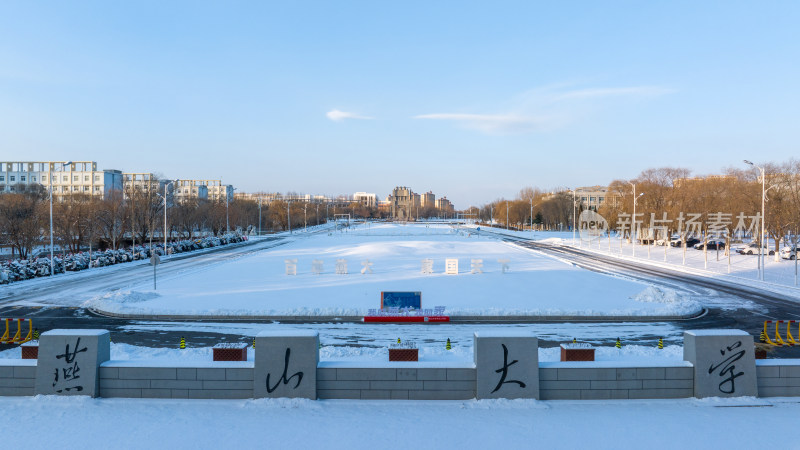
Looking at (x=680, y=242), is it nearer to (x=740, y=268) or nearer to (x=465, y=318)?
(x=740, y=268)

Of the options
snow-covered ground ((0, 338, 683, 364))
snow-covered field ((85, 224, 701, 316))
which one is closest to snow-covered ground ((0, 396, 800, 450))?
snow-covered ground ((0, 338, 683, 364))

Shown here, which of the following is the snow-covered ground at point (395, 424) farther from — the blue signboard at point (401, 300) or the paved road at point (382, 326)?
the blue signboard at point (401, 300)

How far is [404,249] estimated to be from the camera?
169 ft

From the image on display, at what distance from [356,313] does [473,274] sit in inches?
527

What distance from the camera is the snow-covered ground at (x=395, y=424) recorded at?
6.71m

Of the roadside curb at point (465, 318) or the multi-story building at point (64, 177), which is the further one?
the multi-story building at point (64, 177)

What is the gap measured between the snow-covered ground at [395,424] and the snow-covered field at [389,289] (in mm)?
13562

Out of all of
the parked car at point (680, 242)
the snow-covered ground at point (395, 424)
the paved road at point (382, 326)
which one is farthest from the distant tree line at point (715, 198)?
the snow-covered ground at point (395, 424)

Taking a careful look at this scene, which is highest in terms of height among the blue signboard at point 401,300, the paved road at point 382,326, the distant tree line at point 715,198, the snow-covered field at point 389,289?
the distant tree line at point 715,198

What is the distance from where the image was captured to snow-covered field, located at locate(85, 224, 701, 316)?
2208 cm

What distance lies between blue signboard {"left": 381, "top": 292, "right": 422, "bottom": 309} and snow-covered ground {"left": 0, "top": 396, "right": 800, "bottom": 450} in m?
13.4

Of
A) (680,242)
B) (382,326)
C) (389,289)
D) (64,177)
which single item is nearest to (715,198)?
(680,242)

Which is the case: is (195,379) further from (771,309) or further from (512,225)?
(512,225)

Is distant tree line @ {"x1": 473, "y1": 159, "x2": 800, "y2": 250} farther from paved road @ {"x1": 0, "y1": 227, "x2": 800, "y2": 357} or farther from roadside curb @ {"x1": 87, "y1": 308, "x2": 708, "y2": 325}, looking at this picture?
roadside curb @ {"x1": 87, "y1": 308, "x2": 708, "y2": 325}
